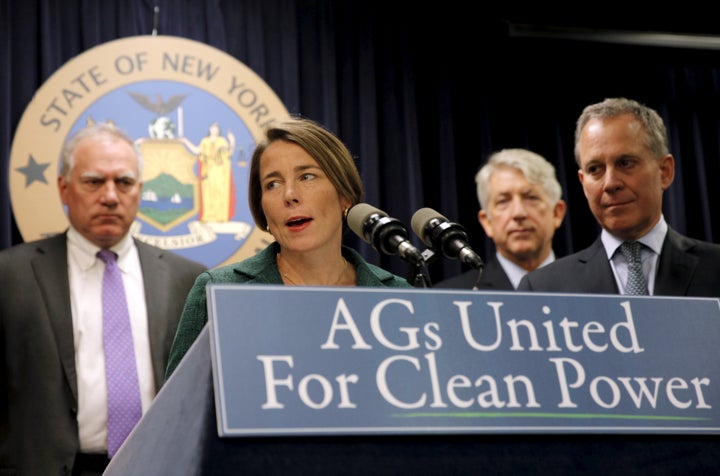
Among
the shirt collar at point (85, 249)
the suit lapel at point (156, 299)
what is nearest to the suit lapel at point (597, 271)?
the suit lapel at point (156, 299)

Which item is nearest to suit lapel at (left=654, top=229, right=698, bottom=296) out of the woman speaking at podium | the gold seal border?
the woman speaking at podium

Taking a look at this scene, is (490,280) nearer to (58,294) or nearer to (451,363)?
(58,294)

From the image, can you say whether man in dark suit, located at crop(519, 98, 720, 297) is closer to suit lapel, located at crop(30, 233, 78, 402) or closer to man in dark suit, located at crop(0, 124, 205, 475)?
man in dark suit, located at crop(0, 124, 205, 475)

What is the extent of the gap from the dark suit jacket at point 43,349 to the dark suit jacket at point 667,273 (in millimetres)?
1097

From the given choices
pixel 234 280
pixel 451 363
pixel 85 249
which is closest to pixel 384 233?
pixel 234 280

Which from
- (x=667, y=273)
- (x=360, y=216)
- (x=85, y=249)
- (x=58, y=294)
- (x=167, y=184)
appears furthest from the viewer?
(x=167, y=184)

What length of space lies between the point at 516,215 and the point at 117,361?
1.72m

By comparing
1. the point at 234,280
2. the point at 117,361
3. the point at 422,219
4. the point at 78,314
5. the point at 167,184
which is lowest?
the point at 117,361

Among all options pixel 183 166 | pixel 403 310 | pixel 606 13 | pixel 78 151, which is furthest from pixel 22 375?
pixel 606 13

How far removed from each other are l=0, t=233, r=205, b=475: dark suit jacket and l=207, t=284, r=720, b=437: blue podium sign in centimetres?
192

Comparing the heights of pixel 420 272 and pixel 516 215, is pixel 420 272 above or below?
below

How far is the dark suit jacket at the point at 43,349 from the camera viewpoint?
287cm

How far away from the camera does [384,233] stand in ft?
5.64

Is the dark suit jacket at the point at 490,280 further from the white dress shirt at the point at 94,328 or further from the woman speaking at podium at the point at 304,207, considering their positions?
the woman speaking at podium at the point at 304,207
